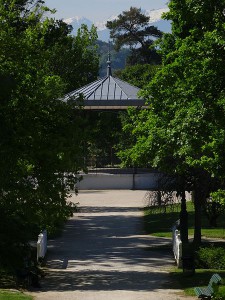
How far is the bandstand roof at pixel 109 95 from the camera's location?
47406mm

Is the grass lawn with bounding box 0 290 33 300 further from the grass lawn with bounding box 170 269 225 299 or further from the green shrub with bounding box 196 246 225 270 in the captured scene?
the green shrub with bounding box 196 246 225 270

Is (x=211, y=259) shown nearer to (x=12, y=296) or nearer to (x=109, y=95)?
(x=12, y=296)

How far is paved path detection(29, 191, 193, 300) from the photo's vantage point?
19.1m

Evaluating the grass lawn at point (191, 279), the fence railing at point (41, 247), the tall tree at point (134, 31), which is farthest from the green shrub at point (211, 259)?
the tall tree at point (134, 31)

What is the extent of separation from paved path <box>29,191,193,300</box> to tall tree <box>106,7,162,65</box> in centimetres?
6844

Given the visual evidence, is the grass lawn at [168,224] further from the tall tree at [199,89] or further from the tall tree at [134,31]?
the tall tree at [134,31]

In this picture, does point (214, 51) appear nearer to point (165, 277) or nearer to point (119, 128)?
point (165, 277)

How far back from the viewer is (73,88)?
4641 centimetres

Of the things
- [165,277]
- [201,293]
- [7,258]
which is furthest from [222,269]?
[7,258]

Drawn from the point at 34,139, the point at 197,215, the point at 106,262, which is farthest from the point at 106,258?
the point at 34,139

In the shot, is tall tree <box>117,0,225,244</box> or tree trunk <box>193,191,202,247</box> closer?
tall tree <box>117,0,225,244</box>

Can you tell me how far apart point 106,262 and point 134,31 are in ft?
286

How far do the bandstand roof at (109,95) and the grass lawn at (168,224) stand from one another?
28.0 ft

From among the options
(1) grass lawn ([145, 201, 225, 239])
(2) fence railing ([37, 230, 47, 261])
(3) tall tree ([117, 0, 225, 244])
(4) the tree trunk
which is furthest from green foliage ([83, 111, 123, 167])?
(3) tall tree ([117, 0, 225, 244])
